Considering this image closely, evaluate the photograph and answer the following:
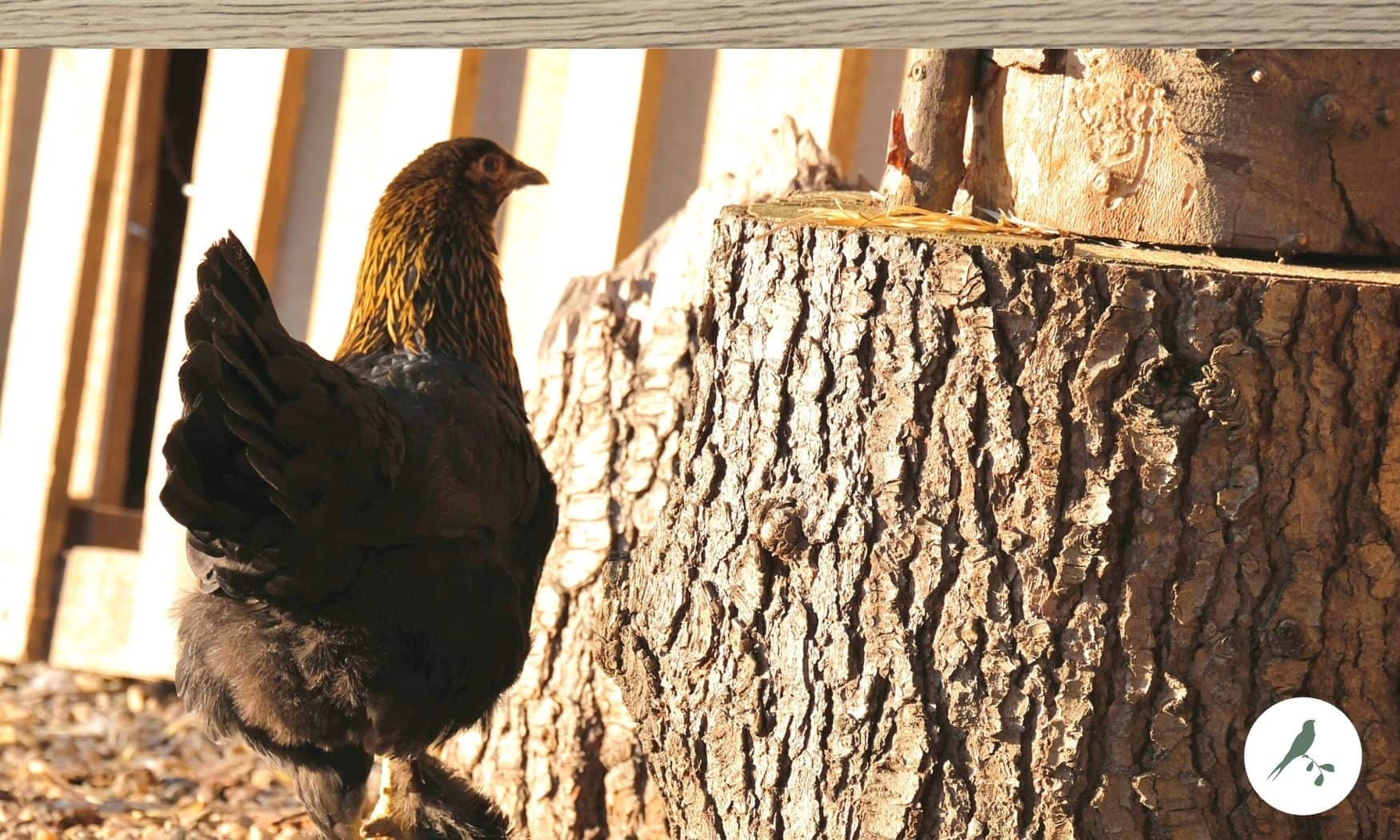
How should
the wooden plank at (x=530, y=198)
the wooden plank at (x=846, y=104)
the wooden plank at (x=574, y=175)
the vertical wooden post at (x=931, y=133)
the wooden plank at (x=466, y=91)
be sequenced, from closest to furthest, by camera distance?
the vertical wooden post at (x=931, y=133) → the wooden plank at (x=846, y=104) → the wooden plank at (x=574, y=175) → the wooden plank at (x=466, y=91) → the wooden plank at (x=530, y=198)

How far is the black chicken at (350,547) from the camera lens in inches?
101

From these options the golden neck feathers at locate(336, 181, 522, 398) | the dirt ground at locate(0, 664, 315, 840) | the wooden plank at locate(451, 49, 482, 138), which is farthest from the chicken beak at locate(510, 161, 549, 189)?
the dirt ground at locate(0, 664, 315, 840)

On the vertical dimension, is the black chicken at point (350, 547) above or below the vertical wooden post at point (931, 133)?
below

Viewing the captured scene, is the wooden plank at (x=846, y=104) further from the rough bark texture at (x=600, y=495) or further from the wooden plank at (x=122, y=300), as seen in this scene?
the wooden plank at (x=122, y=300)

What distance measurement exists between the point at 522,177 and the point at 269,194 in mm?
1389

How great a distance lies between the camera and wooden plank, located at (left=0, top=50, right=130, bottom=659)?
5004mm

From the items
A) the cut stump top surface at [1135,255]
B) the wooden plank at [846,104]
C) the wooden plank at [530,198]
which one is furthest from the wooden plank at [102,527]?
the cut stump top surface at [1135,255]

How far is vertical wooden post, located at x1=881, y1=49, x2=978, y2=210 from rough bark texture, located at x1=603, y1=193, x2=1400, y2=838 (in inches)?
16.6

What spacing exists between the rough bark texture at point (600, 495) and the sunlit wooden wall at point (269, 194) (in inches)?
27.9

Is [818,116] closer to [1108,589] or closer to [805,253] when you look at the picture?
[805,253]

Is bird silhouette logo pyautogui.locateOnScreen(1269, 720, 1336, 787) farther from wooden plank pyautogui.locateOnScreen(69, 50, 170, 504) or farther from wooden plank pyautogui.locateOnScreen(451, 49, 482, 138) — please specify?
wooden plank pyautogui.locateOnScreen(69, 50, 170, 504)

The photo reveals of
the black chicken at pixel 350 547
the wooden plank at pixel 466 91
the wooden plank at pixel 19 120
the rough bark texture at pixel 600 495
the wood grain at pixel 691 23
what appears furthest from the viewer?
the wooden plank at pixel 19 120

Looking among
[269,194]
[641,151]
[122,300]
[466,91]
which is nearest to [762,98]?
[641,151]

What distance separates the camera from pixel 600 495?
11.9 feet
